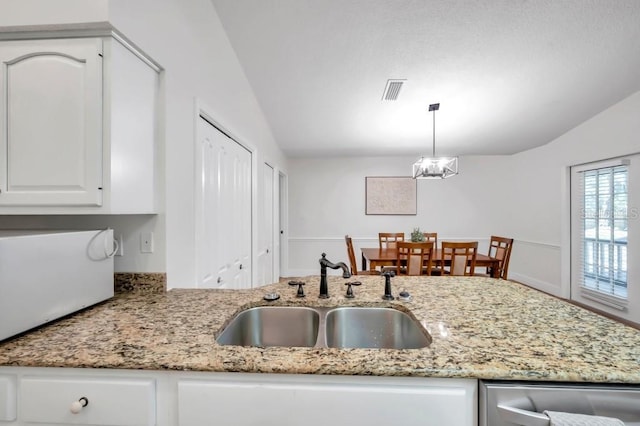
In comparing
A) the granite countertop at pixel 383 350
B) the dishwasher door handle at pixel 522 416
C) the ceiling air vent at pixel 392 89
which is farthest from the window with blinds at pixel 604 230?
the dishwasher door handle at pixel 522 416

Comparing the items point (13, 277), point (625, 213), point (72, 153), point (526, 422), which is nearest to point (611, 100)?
point (625, 213)

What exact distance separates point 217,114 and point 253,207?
113 centimetres

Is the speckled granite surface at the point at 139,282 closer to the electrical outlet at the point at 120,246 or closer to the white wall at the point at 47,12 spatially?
Answer: the electrical outlet at the point at 120,246

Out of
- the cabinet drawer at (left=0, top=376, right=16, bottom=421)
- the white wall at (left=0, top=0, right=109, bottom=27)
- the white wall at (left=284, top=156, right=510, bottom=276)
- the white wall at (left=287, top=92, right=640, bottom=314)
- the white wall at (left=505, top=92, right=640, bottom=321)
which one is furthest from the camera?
the white wall at (left=284, top=156, right=510, bottom=276)

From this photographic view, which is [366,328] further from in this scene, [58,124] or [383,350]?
[58,124]

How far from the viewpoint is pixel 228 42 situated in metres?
2.37

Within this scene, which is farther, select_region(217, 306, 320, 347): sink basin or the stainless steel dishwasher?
select_region(217, 306, 320, 347): sink basin

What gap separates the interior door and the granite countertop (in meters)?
2.02

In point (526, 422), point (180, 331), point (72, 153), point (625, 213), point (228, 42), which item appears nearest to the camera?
point (526, 422)

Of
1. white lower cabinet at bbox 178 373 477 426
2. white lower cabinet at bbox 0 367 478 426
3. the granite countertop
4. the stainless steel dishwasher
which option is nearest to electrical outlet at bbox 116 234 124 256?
the granite countertop

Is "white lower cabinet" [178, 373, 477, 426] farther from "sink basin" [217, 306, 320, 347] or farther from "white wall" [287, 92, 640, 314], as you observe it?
"white wall" [287, 92, 640, 314]

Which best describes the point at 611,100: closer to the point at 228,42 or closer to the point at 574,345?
the point at 574,345

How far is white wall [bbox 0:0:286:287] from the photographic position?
1.07 meters

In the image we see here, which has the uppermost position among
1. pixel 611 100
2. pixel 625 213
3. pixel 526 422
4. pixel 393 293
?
pixel 611 100
